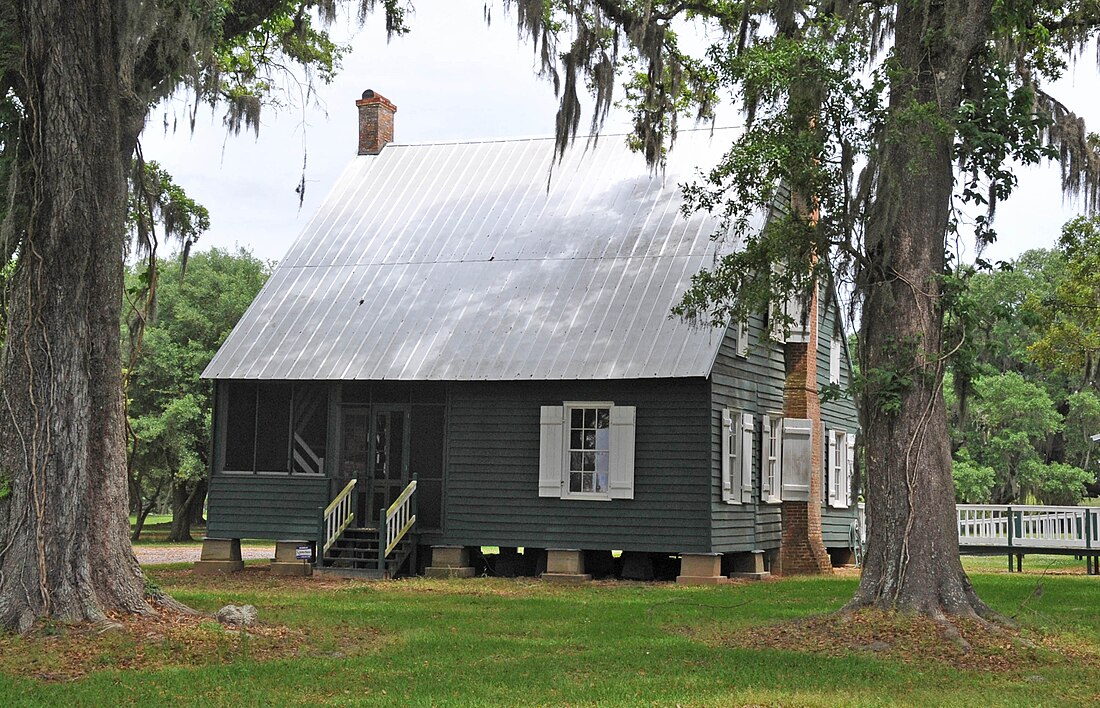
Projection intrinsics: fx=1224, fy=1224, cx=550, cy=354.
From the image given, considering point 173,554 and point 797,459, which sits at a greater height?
point 797,459

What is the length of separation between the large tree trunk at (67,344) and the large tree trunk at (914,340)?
6.96 metres

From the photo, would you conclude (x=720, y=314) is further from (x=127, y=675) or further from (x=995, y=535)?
(x=995, y=535)

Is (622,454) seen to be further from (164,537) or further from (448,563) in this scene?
(164,537)

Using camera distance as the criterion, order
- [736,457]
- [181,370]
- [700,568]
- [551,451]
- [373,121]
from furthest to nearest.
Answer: [181,370] → [373,121] → [736,457] → [551,451] → [700,568]

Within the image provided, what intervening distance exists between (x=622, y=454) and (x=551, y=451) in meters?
1.11

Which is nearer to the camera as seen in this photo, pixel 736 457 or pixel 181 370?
pixel 736 457

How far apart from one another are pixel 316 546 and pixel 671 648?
32.2 ft

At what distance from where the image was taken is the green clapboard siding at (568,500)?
17953 millimetres

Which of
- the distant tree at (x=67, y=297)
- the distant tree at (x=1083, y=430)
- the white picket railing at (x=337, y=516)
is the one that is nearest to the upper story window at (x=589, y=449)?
the white picket railing at (x=337, y=516)

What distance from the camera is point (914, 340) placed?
1171 cm

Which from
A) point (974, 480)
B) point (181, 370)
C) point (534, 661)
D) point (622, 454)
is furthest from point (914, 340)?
point (974, 480)

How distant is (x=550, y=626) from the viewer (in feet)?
41.0

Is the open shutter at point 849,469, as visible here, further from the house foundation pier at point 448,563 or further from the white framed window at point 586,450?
the house foundation pier at point 448,563

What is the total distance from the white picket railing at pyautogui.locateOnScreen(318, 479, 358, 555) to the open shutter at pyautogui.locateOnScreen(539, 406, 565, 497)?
299 cm
